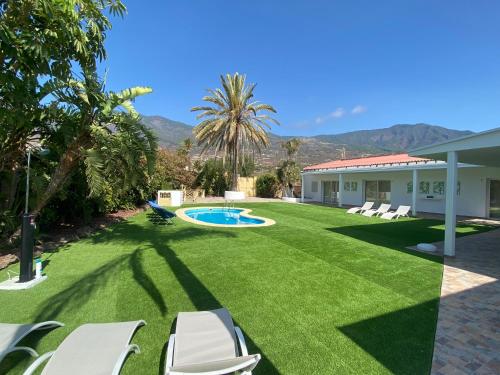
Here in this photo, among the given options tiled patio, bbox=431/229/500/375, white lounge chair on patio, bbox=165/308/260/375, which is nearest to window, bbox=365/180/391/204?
tiled patio, bbox=431/229/500/375

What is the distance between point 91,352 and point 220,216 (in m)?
15.4

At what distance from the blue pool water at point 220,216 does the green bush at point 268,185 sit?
1258cm

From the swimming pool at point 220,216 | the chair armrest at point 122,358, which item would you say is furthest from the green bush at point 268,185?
the chair armrest at point 122,358

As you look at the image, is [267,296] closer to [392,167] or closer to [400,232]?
[400,232]

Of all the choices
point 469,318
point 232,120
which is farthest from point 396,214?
point 232,120

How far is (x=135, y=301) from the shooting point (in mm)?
5027

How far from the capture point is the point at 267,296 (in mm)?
5301

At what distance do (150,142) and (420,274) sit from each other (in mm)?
8152

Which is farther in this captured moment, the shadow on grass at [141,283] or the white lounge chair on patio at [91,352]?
the shadow on grass at [141,283]

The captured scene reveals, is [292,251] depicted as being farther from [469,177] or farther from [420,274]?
[469,177]

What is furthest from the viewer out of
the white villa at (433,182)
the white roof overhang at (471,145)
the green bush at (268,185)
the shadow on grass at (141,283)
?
the green bush at (268,185)

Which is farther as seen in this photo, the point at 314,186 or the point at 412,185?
the point at 314,186

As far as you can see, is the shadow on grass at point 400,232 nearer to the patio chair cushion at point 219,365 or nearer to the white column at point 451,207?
the white column at point 451,207

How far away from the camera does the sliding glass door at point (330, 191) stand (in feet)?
91.0
